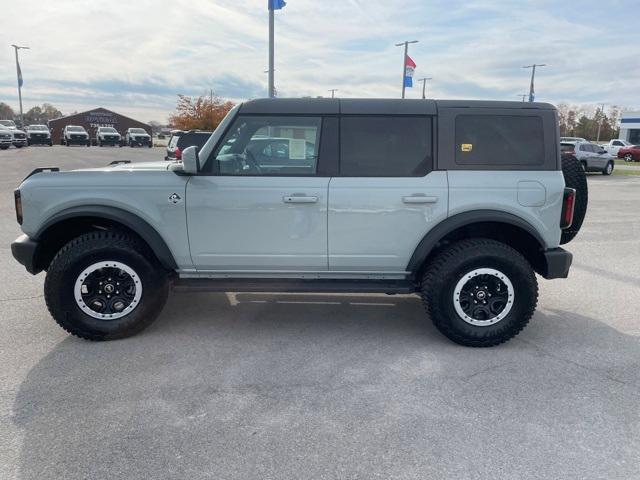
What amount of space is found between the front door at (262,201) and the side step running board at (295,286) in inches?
4.4

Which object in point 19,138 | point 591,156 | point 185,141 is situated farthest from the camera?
point 19,138

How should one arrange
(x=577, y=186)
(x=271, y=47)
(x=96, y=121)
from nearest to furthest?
(x=577, y=186) < (x=271, y=47) < (x=96, y=121)

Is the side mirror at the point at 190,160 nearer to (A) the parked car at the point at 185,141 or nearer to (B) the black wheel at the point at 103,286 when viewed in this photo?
(B) the black wheel at the point at 103,286

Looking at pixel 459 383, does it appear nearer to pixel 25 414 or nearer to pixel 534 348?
pixel 534 348

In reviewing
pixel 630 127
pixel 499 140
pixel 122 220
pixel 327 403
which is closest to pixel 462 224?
pixel 499 140

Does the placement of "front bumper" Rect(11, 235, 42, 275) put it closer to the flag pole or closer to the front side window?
the front side window

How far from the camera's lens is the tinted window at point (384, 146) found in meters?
3.98

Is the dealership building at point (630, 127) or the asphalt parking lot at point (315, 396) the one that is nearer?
the asphalt parking lot at point (315, 396)

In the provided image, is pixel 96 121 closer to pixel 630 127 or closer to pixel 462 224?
pixel 630 127

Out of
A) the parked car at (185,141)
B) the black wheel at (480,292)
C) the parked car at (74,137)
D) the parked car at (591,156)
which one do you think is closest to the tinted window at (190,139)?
the parked car at (185,141)

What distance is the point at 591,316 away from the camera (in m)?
4.80

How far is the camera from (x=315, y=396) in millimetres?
3213

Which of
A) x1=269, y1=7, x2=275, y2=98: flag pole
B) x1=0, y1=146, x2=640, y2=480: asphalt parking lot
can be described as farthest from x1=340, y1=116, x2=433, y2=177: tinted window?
x1=269, y1=7, x2=275, y2=98: flag pole

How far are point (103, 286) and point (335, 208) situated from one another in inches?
79.8
